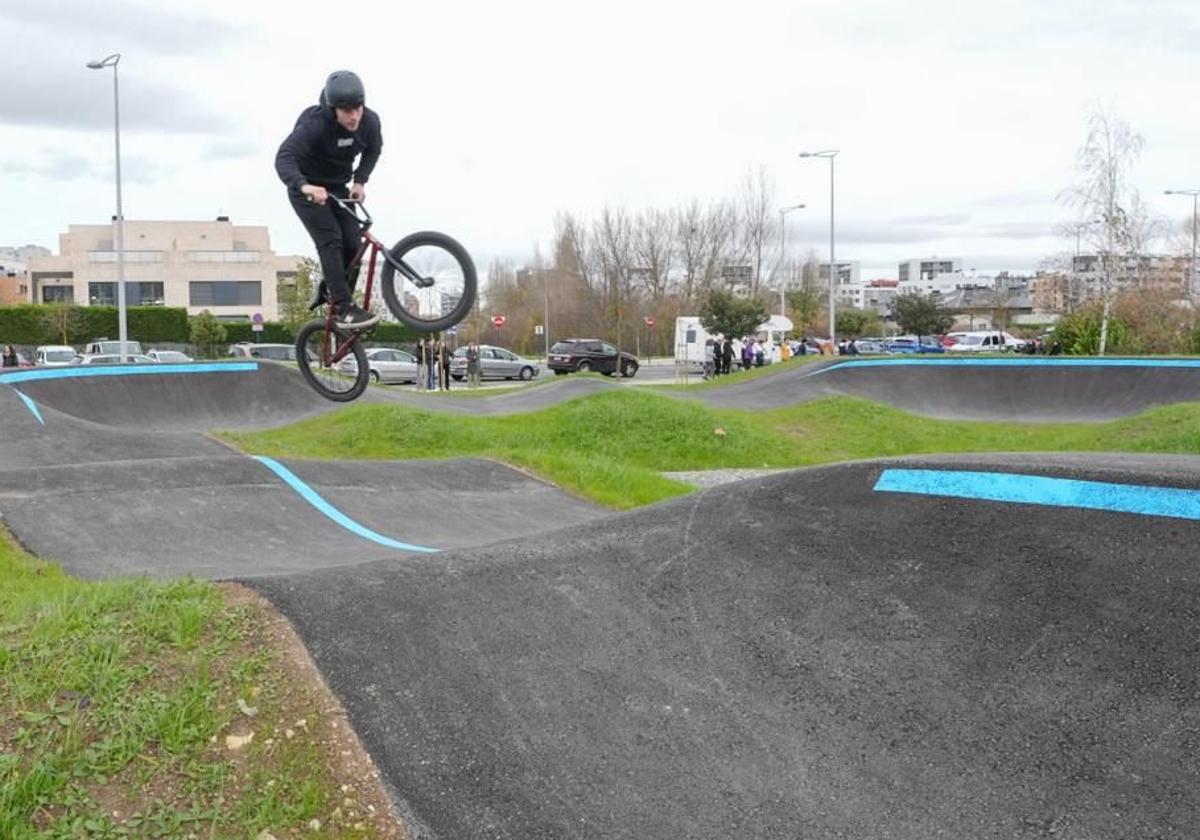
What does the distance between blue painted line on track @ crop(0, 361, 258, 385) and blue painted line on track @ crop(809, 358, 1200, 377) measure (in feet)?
46.9

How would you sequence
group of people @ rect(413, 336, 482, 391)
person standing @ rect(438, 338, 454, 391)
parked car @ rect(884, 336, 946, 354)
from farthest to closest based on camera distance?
parked car @ rect(884, 336, 946, 354)
group of people @ rect(413, 336, 482, 391)
person standing @ rect(438, 338, 454, 391)

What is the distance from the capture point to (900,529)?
5.38m

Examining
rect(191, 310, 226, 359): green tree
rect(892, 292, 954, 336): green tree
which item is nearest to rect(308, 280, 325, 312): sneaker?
rect(191, 310, 226, 359): green tree

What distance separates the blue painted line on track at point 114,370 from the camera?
706 inches

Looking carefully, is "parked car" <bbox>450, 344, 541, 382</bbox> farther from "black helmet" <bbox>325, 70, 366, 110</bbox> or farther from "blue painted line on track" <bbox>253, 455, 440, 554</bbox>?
"black helmet" <bbox>325, 70, 366, 110</bbox>

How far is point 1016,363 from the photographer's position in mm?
25000

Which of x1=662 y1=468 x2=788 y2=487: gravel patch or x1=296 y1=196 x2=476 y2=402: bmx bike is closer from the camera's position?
x1=296 y1=196 x2=476 y2=402: bmx bike

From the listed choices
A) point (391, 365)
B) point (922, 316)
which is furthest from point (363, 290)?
point (922, 316)

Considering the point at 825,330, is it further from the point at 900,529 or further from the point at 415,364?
the point at 900,529

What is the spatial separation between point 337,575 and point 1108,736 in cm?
385

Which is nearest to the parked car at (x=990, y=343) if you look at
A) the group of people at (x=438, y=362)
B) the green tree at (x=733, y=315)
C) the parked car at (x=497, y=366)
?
the green tree at (x=733, y=315)

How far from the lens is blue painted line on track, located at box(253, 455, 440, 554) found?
913 centimetres

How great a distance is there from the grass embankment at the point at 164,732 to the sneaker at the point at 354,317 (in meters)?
3.42

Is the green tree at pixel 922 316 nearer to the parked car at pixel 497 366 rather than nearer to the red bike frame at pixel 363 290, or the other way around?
the parked car at pixel 497 366
